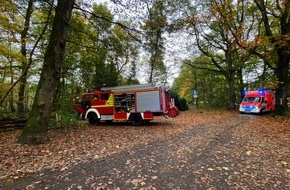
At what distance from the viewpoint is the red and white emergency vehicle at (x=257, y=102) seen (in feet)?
73.0

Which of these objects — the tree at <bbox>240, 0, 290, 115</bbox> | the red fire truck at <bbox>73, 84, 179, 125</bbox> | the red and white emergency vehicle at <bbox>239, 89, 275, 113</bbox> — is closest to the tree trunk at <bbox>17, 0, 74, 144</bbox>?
the red fire truck at <bbox>73, 84, 179, 125</bbox>

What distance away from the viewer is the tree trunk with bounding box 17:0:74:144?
8.30 m

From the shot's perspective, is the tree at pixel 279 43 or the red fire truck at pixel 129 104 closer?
the red fire truck at pixel 129 104

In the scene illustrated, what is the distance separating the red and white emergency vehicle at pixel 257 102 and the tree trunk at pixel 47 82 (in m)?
19.7

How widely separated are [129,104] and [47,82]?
20.8ft

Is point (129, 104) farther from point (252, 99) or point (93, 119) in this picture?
point (252, 99)

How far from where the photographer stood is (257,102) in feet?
74.2

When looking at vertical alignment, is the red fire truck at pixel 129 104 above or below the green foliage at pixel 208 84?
below

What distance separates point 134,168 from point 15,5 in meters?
10.5

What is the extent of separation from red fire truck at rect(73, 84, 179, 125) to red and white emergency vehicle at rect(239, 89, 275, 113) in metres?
11.8

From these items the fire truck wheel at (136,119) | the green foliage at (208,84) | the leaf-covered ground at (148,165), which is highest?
the green foliage at (208,84)

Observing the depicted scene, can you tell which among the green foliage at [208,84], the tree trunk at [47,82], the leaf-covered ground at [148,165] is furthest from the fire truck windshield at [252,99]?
the tree trunk at [47,82]

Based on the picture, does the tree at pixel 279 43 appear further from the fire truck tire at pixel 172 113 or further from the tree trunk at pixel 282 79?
the fire truck tire at pixel 172 113

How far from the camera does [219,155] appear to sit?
6.60 metres
